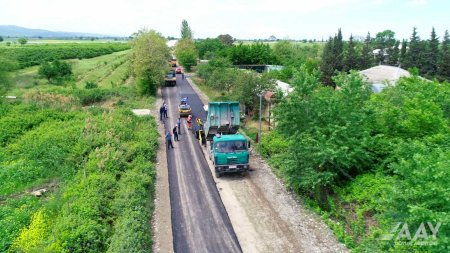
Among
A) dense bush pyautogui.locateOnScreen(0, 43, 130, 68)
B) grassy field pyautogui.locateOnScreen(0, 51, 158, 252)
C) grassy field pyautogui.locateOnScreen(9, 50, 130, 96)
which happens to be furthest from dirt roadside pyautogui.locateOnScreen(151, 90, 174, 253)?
dense bush pyautogui.locateOnScreen(0, 43, 130, 68)

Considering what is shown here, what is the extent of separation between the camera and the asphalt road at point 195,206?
12984mm

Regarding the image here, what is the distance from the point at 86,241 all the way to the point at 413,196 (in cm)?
1148

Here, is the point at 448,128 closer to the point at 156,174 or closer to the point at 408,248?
the point at 408,248

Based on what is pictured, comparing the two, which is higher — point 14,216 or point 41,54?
point 41,54

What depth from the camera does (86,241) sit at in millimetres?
12297

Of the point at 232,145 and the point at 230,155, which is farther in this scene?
the point at 232,145

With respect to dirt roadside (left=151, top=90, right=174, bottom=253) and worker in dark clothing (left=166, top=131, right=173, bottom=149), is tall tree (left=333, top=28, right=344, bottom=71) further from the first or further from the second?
dirt roadside (left=151, top=90, right=174, bottom=253)

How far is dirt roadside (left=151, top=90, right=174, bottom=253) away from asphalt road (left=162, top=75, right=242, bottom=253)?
9.2 inches

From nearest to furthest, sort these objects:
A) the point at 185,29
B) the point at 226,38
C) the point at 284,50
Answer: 1. the point at 284,50
2. the point at 185,29
3. the point at 226,38

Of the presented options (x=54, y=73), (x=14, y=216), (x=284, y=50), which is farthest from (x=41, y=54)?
(x=14, y=216)

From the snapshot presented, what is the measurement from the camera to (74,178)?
61.5 feet

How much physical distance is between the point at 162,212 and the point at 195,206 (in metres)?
1.62

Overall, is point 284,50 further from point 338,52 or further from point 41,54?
point 41,54

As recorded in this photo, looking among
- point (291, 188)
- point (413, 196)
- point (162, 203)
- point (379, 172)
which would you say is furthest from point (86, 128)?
point (413, 196)
